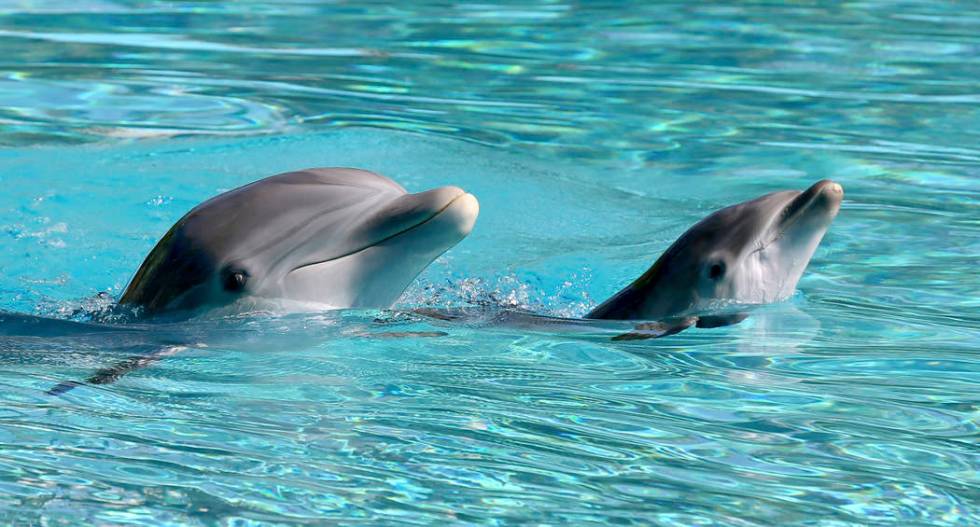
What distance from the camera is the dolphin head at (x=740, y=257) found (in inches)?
190

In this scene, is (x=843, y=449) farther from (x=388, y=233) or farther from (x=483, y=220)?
(x=483, y=220)

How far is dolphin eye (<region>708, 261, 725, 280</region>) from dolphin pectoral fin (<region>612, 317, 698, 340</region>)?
0.17 m

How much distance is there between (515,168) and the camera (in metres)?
8.73

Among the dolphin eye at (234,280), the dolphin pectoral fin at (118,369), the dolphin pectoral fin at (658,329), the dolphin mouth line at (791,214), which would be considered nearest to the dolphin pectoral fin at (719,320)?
the dolphin pectoral fin at (658,329)

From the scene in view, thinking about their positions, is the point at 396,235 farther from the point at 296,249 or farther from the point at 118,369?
the point at 118,369

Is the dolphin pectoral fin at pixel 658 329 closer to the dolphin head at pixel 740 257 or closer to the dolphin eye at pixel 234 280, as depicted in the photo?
the dolphin head at pixel 740 257

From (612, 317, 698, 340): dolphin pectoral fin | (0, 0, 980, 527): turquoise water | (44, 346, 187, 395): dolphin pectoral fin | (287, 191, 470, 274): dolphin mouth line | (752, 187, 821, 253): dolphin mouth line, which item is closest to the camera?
(0, 0, 980, 527): turquoise water

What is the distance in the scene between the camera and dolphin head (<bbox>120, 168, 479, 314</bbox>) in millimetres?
4539

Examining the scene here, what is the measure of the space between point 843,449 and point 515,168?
5.25m

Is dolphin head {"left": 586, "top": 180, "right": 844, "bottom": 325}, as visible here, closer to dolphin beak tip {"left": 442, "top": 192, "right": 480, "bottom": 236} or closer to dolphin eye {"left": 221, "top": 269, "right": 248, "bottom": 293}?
dolphin beak tip {"left": 442, "top": 192, "right": 480, "bottom": 236}

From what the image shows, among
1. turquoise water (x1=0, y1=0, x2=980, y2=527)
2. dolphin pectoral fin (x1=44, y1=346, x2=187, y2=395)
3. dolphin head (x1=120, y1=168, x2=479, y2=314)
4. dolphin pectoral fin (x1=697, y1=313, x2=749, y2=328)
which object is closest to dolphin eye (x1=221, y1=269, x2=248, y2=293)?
dolphin head (x1=120, y1=168, x2=479, y2=314)

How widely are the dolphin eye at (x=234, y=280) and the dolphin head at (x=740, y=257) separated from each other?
4.50ft

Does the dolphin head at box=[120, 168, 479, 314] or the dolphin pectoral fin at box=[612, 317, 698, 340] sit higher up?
the dolphin head at box=[120, 168, 479, 314]

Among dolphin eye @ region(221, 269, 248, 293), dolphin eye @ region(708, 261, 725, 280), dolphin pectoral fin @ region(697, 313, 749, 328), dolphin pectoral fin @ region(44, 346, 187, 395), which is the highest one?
dolphin eye @ region(708, 261, 725, 280)
